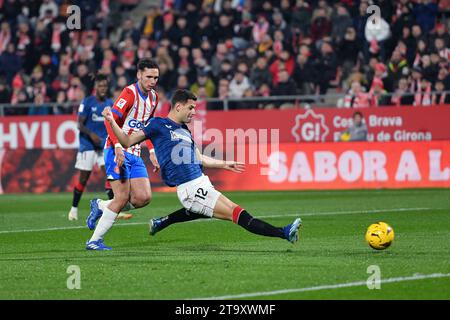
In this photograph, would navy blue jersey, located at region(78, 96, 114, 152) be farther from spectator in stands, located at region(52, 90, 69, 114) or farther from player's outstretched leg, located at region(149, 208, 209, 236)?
spectator in stands, located at region(52, 90, 69, 114)

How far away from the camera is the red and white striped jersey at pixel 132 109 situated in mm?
12766

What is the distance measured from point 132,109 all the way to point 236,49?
47.7 feet

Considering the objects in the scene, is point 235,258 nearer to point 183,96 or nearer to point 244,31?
point 183,96

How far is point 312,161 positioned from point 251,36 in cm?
459

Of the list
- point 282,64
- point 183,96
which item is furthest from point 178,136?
point 282,64

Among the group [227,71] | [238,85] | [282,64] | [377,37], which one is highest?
[377,37]

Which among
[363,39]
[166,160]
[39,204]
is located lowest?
[39,204]

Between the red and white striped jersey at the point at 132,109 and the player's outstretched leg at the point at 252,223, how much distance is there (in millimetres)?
1993

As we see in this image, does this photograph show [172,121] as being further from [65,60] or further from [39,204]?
[65,60]

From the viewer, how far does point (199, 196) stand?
37.6ft

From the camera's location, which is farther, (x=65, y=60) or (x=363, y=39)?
(x=65, y=60)

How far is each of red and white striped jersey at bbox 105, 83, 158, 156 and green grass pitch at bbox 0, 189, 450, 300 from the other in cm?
148
